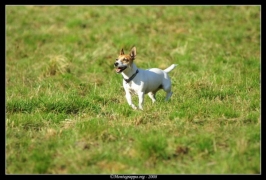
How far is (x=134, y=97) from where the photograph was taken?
10711 mm

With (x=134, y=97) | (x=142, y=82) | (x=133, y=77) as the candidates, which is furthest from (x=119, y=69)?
(x=134, y=97)

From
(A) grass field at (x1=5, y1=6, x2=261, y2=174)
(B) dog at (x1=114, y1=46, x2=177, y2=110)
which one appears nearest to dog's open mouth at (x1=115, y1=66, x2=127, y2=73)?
(B) dog at (x1=114, y1=46, x2=177, y2=110)

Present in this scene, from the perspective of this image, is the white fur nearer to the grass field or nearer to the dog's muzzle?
the dog's muzzle

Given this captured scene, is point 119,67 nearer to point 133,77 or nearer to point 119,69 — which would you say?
point 119,69

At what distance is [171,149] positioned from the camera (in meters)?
7.17

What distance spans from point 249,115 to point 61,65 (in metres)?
6.35

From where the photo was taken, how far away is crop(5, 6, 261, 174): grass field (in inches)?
279

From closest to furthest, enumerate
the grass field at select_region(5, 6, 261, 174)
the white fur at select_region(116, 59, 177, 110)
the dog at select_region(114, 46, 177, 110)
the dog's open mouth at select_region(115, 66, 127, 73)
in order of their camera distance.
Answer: the grass field at select_region(5, 6, 261, 174)
the dog's open mouth at select_region(115, 66, 127, 73)
the dog at select_region(114, 46, 177, 110)
the white fur at select_region(116, 59, 177, 110)

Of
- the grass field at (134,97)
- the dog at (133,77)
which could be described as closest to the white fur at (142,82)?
the dog at (133,77)

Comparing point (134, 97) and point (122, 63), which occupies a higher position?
point (122, 63)

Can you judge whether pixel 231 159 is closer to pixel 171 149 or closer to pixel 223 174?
pixel 223 174

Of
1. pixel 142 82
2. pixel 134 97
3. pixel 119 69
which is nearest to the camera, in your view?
pixel 119 69

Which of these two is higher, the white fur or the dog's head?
the dog's head

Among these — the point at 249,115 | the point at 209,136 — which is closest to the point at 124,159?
the point at 209,136
